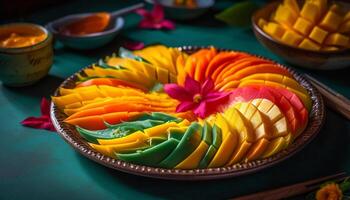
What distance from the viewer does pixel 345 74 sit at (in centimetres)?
120

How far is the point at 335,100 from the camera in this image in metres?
1.02

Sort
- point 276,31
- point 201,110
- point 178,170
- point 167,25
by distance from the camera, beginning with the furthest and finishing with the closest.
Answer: point 167,25
point 276,31
point 201,110
point 178,170

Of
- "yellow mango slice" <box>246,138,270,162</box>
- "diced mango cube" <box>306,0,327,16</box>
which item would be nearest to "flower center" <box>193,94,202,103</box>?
"yellow mango slice" <box>246,138,270,162</box>

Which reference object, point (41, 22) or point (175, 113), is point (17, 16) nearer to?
point (41, 22)

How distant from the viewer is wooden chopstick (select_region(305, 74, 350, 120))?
101 cm

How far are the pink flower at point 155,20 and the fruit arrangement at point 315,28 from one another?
1.20ft

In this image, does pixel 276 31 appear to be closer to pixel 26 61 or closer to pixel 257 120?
pixel 257 120

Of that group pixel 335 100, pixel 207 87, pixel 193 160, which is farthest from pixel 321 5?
pixel 193 160

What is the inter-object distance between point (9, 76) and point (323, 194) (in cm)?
70

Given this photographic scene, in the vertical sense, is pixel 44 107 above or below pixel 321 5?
below

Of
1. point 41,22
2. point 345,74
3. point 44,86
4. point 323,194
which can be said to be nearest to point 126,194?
point 323,194

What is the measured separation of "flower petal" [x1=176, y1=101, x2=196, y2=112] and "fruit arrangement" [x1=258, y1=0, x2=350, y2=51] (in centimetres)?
34

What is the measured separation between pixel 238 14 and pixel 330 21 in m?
0.37

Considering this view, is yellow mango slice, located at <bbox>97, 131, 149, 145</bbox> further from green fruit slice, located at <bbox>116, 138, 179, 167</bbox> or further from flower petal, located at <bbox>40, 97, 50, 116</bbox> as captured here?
flower petal, located at <bbox>40, 97, 50, 116</bbox>
